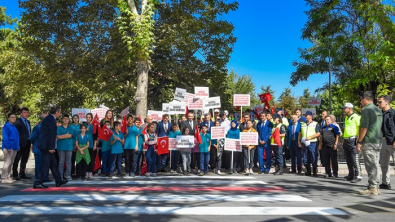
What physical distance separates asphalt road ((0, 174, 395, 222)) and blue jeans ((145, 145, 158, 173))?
1.77 meters

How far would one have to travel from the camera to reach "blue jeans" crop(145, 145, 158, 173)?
461 inches

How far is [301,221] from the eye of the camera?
5.54 metres

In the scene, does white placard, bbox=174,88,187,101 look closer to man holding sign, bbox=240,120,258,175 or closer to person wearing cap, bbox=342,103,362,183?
man holding sign, bbox=240,120,258,175

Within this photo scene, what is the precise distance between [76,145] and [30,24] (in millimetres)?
12938

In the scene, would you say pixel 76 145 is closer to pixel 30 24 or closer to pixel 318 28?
pixel 30 24

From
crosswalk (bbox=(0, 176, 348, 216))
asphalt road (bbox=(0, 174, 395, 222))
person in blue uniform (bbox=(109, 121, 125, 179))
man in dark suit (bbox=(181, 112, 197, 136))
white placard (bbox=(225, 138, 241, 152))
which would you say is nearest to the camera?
asphalt road (bbox=(0, 174, 395, 222))

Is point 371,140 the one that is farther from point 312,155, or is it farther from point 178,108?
point 178,108

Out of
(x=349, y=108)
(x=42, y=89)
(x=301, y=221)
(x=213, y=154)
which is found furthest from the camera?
(x=42, y=89)

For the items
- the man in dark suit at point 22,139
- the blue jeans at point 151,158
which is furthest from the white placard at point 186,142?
the man in dark suit at point 22,139

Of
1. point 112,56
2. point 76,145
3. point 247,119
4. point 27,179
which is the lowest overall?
point 27,179

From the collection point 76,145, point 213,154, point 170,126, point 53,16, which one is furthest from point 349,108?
point 53,16

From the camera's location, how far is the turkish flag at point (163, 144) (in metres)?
12.2

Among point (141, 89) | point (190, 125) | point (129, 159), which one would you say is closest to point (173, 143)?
point (190, 125)

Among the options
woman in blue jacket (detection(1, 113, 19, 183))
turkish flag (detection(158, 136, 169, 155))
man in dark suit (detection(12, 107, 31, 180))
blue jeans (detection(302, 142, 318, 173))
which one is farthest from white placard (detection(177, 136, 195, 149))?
woman in blue jacket (detection(1, 113, 19, 183))
